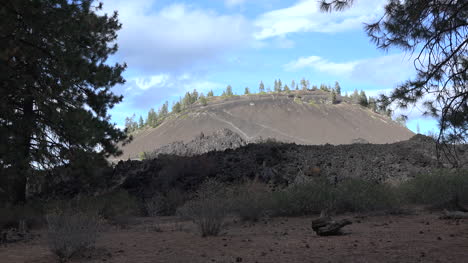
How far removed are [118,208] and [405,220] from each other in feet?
30.8

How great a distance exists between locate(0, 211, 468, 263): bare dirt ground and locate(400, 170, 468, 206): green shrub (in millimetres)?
2158

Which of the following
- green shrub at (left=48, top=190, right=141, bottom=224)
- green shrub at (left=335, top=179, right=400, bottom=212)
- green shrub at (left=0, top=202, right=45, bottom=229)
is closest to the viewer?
green shrub at (left=335, top=179, right=400, bottom=212)

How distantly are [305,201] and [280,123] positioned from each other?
9229 centimetres

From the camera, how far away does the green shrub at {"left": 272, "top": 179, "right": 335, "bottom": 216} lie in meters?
13.1

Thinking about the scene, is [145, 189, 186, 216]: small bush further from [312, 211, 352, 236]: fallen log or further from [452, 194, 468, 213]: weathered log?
[452, 194, 468, 213]: weathered log

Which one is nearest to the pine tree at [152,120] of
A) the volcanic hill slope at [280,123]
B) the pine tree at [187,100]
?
the volcanic hill slope at [280,123]

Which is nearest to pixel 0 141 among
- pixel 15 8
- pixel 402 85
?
pixel 15 8

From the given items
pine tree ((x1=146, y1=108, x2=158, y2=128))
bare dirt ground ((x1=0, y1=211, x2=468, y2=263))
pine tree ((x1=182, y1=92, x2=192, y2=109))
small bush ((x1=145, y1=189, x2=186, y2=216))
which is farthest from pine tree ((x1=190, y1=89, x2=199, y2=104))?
bare dirt ground ((x1=0, y1=211, x2=468, y2=263))

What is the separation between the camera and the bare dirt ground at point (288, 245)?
684 cm

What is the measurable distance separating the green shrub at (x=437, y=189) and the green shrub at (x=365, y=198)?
1.22 meters

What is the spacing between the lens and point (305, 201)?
1308 centimetres

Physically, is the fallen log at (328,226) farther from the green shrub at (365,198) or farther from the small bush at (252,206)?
the green shrub at (365,198)

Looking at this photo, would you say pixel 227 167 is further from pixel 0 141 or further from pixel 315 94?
pixel 315 94

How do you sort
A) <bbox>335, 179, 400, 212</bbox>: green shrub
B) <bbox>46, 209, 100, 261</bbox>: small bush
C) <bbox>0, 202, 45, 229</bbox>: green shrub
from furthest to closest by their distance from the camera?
1. <bbox>0, 202, 45, 229</bbox>: green shrub
2. <bbox>335, 179, 400, 212</bbox>: green shrub
3. <bbox>46, 209, 100, 261</bbox>: small bush
